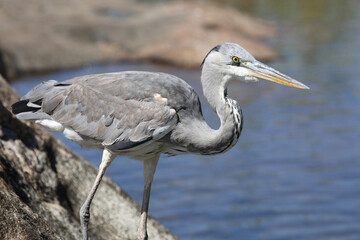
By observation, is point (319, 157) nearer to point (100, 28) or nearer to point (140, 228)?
point (140, 228)

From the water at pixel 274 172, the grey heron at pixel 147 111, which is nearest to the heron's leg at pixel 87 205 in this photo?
the grey heron at pixel 147 111

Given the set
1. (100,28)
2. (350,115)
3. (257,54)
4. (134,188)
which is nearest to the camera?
(134,188)

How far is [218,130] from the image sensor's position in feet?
18.3

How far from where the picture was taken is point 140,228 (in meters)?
5.79

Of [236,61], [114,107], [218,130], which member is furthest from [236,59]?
[114,107]

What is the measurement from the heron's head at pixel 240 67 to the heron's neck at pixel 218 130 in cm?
10

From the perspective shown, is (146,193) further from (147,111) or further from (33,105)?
(33,105)

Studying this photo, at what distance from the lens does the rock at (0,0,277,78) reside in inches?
732

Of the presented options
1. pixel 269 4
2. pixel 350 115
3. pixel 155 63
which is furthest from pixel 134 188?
pixel 269 4

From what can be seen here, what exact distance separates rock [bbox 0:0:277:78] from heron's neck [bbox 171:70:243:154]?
11.8 m

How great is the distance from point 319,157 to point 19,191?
7.72 m

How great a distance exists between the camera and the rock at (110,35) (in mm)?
18594

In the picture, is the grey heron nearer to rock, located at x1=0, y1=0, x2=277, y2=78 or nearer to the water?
the water

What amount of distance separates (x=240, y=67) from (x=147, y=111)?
84 centimetres
